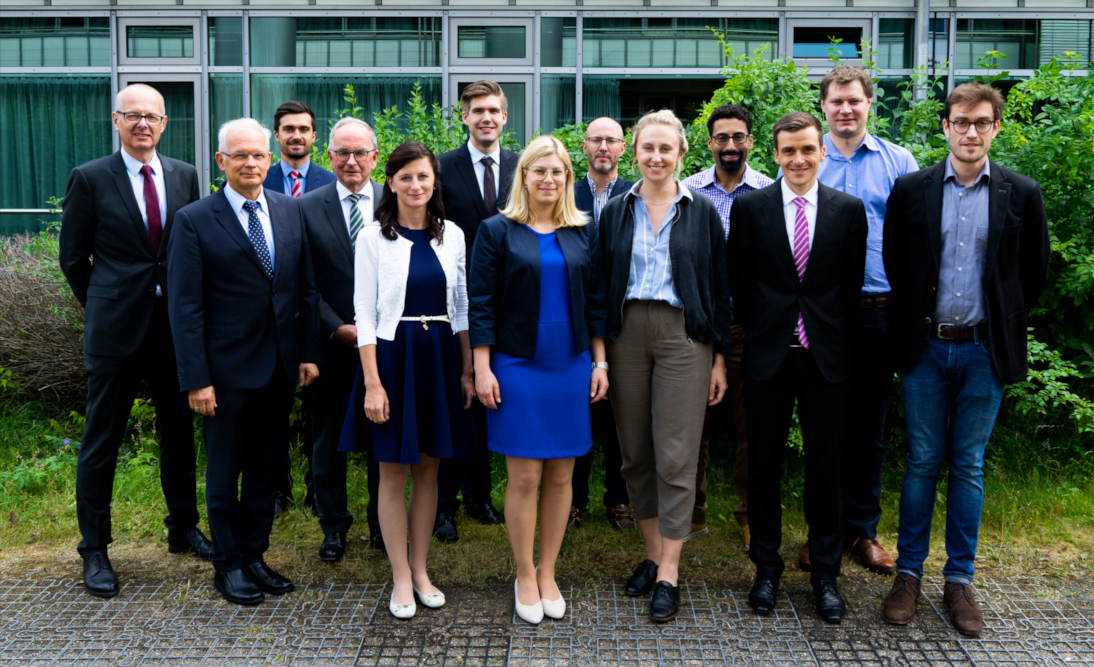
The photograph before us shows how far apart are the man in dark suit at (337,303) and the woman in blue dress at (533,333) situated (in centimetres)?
95

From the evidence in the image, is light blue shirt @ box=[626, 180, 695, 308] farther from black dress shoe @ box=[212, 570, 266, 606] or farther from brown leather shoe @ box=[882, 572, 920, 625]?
black dress shoe @ box=[212, 570, 266, 606]

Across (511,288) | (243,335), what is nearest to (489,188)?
(511,288)

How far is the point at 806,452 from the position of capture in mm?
3916

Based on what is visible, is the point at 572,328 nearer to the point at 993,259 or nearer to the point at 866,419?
the point at 866,419

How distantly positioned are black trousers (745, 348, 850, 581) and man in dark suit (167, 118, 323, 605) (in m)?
2.26

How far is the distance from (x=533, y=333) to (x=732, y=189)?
1.68 metres

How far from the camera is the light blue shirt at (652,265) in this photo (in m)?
3.80

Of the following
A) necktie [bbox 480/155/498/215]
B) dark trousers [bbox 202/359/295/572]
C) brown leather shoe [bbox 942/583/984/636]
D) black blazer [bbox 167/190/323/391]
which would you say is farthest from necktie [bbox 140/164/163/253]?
brown leather shoe [bbox 942/583/984/636]

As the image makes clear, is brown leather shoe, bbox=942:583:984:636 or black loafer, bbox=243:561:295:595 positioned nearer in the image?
brown leather shoe, bbox=942:583:984:636

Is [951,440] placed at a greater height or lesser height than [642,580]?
greater

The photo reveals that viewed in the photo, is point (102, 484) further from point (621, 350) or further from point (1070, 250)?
point (1070, 250)

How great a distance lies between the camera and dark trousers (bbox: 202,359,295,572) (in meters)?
3.98

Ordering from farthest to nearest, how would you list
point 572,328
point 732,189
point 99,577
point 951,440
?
point 732,189
point 99,577
point 951,440
point 572,328

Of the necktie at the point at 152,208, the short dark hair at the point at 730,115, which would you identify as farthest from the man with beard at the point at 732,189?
the necktie at the point at 152,208
